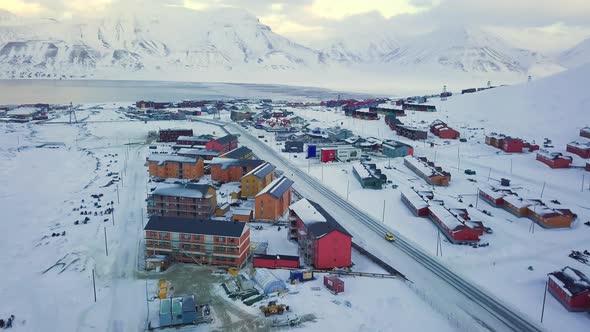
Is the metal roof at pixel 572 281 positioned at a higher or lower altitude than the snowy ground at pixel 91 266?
higher

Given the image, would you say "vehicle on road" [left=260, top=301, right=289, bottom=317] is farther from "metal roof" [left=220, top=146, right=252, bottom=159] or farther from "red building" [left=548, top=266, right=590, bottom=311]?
"metal roof" [left=220, top=146, right=252, bottom=159]

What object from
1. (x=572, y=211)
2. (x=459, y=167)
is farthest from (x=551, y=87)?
(x=572, y=211)

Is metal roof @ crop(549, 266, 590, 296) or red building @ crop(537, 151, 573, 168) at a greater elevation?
red building @ crop(537, 151, 573, 168)

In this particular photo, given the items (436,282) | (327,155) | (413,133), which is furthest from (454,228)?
(413,133)

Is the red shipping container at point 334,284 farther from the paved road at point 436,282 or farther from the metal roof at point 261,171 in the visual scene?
the metal roof at point 261,171

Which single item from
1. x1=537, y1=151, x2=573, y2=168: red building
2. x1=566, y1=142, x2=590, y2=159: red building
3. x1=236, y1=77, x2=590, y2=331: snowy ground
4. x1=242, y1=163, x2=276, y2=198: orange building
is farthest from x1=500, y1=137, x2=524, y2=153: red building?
x1=242, y1=163, x2=276, y2=198: orange building

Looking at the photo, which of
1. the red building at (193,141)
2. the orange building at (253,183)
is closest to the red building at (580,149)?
the orange building at (253,183)

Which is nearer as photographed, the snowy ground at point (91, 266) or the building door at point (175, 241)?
the snowy ground at point (91, 266)
